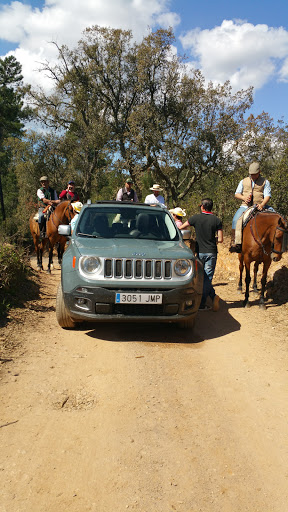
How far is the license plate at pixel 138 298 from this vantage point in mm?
5242

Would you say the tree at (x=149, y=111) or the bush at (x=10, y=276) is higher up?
the tree at (x=149, y=111)

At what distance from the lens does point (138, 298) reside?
527 centimetres

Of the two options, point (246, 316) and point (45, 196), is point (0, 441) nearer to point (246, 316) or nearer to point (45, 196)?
point (246, 316)

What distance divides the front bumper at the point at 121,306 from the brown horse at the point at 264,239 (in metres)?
2.87

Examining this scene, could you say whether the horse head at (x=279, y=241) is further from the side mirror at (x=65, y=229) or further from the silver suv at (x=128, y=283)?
the side mirror at (x=65, y=229)

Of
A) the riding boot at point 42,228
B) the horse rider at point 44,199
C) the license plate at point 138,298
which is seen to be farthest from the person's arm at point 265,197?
the riding boot at point 42,228

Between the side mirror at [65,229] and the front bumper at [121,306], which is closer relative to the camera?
the front bumper at [121,306]

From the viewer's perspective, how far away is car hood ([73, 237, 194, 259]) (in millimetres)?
5426

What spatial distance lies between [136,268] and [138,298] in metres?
0.41

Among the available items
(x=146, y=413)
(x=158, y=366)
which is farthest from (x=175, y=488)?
(x=158, y=366)

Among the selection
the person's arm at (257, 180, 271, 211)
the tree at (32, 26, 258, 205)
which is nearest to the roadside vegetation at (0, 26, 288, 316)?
the tree at (32, 26, 258, 205)

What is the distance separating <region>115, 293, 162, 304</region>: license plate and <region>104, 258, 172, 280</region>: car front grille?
0.78 ft

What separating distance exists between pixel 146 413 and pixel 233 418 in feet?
2.65

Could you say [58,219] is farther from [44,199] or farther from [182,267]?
[182,267]
